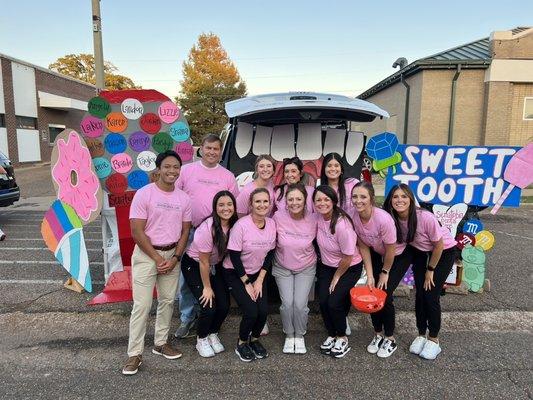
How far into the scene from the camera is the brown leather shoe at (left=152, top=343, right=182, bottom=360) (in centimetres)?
325

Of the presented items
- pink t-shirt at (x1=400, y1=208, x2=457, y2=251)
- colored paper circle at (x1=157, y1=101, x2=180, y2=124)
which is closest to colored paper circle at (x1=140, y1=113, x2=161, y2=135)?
colored paper circle at (x1=157, y1=101, x2=180, y2=124)

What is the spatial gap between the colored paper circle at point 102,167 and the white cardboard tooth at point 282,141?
179 centimetres

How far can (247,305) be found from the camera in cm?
321

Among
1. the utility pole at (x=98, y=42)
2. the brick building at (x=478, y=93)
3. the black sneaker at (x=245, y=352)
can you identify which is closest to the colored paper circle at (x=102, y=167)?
the black sneaker at (x=245, y=352)

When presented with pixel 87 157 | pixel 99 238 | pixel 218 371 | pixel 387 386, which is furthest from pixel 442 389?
pixel 99 238

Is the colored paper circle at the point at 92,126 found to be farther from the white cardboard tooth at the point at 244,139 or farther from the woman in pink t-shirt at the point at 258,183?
the woman in pink t-shirt at the point at 258,183

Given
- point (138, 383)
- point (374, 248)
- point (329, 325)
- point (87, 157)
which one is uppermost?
point (87, 157)

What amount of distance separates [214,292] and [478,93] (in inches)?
576

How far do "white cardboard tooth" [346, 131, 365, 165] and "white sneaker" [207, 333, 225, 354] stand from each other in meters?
2.55

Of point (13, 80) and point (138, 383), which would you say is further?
point (13, 80)

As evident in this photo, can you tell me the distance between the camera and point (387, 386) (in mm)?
2881

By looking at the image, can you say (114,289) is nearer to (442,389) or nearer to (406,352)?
(406,352)

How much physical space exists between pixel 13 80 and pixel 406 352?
2206 centimetres

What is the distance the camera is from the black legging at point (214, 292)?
328 cm
